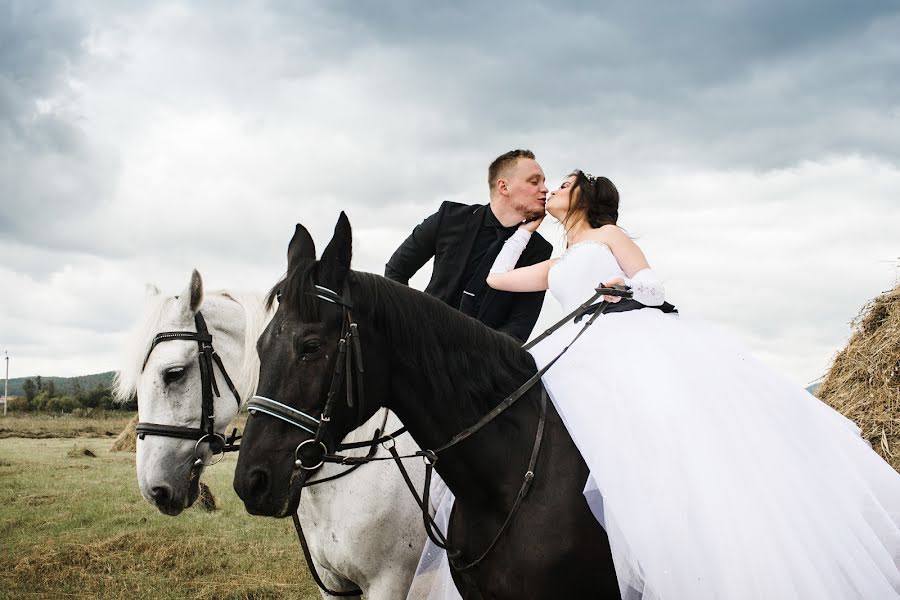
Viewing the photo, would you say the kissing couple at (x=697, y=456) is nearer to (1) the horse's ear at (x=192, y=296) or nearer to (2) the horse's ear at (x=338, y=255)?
(2) the horse's ear at (x=338, y=255)

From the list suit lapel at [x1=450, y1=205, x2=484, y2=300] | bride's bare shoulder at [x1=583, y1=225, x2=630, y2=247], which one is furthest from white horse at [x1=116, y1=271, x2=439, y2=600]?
bride's bare shoulder at [x1=583, y1=225, x2=630, y2=247]

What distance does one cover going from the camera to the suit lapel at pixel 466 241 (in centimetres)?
534

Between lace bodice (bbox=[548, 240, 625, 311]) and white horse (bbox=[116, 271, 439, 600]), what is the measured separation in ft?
4.61

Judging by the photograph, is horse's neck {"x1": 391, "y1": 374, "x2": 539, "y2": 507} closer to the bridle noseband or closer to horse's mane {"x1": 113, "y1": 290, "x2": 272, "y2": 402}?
the bridle noseband

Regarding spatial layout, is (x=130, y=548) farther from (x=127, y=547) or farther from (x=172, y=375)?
(x=172, y=375)

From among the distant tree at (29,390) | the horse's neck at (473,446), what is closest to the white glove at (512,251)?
the horse's neck at (473,446)

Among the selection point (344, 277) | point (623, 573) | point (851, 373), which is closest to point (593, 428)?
point (623, 573)

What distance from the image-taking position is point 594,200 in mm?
4133

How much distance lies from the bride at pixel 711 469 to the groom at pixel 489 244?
1452 millimetres

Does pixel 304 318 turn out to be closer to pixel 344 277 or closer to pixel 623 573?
pixel 344 277

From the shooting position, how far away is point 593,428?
3150 millimetres

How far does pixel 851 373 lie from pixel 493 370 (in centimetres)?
634

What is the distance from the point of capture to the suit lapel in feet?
17.5

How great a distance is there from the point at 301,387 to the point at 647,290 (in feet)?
6.03
